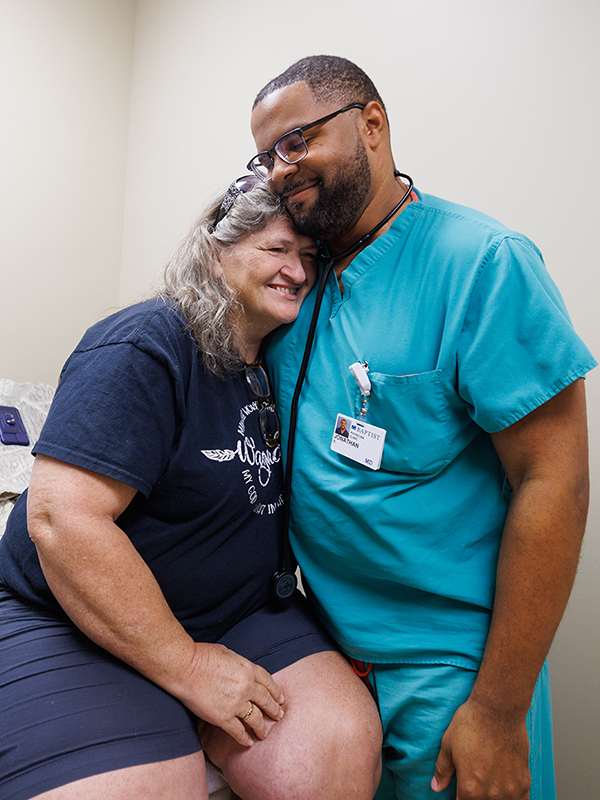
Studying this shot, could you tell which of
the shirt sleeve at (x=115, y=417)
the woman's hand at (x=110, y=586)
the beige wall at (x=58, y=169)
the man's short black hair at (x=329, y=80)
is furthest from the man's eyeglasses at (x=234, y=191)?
the beige wall at (x=58, y=169)

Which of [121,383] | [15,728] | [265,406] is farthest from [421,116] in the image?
[15,728]

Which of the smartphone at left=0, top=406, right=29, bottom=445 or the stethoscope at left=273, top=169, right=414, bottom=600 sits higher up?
the stethoscope at left=273, top=169, right=414, bottom=600

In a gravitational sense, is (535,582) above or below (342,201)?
below

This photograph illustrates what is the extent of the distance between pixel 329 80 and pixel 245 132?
1.22m

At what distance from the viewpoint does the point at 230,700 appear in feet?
3.04

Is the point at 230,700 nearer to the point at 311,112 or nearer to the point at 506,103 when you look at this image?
the point at 311,112

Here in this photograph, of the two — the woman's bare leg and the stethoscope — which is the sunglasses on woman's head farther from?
the woman's bare leg

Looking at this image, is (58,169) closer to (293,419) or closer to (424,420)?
(293,419)

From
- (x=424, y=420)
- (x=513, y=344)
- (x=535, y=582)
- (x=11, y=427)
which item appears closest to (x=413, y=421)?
(x=424, y=420)

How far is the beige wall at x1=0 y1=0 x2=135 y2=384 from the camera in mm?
2473

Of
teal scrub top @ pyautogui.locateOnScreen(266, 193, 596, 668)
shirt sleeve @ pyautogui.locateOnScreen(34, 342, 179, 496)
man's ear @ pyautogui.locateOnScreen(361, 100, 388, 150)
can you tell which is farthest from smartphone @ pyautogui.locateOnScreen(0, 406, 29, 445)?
man's ear @ pyautogui.locateOnScreen(361, 100, 388, 150)

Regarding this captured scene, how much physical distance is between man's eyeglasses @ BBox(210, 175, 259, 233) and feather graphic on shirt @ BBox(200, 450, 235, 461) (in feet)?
1.65

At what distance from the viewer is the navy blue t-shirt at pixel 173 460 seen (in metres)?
0.88

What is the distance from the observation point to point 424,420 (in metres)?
0.98
